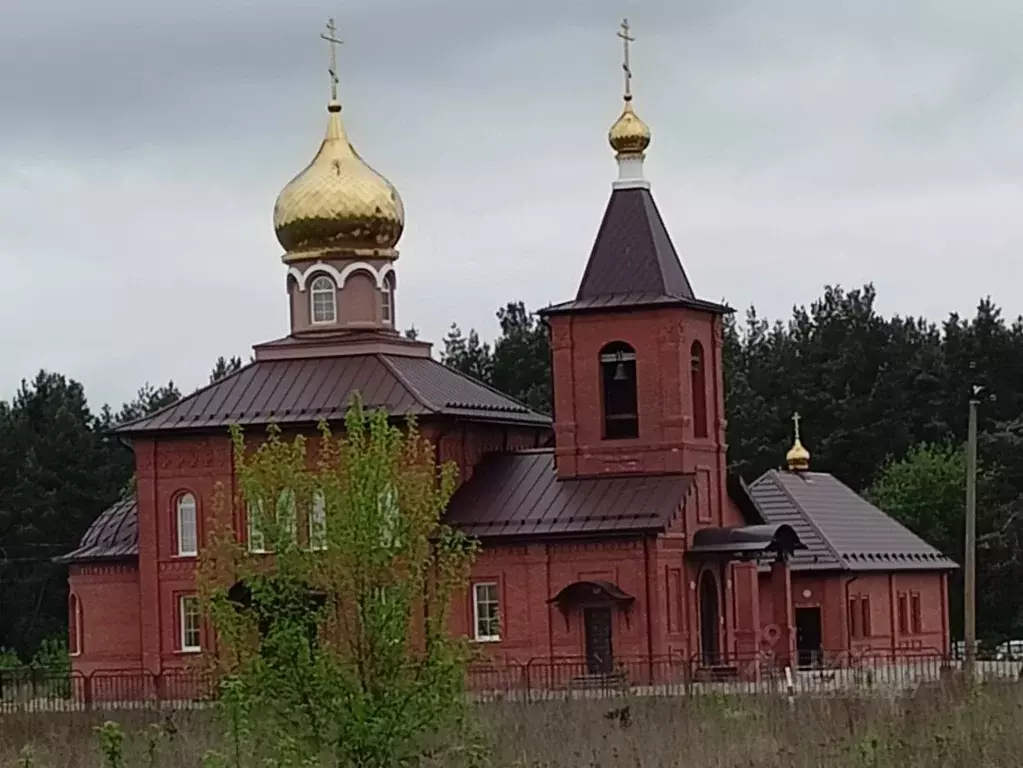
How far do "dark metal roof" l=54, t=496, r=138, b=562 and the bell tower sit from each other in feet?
26.5

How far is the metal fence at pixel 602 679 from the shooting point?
104ft

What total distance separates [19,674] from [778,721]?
2070 cm

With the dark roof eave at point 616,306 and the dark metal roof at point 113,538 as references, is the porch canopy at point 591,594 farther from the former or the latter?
the dark metal roof at point 113,538

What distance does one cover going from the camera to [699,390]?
41.4m

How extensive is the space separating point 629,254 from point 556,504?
4.31 meters

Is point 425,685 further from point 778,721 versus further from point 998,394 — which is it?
point 998,394

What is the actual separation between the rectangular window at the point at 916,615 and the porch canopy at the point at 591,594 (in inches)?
431

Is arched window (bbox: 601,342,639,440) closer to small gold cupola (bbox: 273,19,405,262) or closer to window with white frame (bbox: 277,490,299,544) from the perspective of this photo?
small gold cupola (bbox: 273,19,405,262)

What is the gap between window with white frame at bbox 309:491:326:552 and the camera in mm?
19297

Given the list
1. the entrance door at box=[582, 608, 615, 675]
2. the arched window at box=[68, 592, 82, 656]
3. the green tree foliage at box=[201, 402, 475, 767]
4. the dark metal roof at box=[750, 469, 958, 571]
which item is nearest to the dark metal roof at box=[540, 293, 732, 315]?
the entrance door at box=[582, 608, 615, 675]

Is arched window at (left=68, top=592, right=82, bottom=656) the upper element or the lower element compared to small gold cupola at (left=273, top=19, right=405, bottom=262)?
lower

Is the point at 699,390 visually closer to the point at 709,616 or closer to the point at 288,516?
the point at 709,616

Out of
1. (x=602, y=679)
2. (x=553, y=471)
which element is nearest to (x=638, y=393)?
(x=553, y=471)

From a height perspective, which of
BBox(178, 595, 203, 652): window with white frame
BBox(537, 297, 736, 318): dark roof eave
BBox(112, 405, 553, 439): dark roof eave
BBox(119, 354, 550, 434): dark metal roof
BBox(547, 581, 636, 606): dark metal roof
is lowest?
BBox(178, 595, 203, 652): window with white frame
